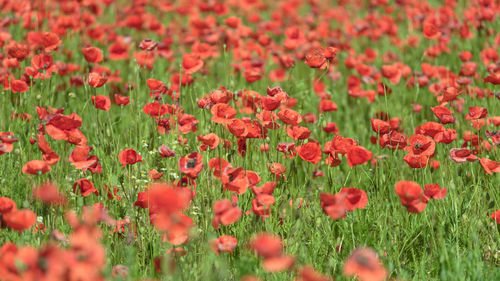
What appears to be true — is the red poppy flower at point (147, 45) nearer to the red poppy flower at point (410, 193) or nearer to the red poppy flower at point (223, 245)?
the red poppy flower at point (223, 245)

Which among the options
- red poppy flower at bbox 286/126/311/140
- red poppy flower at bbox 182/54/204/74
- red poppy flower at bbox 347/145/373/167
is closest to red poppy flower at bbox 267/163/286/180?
red poppy flower at bbox 286/126/311/140

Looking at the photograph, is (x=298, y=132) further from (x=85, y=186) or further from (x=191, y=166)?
(x=85, y=186)

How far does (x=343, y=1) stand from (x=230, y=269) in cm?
473

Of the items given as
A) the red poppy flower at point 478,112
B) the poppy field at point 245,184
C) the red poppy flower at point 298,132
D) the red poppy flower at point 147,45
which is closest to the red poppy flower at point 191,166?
the poppy field at point 245,184

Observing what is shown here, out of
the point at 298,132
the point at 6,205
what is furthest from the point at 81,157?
the point at 298,132

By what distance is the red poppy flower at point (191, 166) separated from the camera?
1846mm

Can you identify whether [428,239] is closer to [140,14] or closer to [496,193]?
[496,193]

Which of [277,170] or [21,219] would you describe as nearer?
A: [21,219]

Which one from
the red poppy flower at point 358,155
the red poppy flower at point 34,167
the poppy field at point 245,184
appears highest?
the red poppy flower at point 34,167

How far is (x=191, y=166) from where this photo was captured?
6.20ft

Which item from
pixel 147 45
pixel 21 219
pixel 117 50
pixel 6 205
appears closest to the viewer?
pixel 21 219

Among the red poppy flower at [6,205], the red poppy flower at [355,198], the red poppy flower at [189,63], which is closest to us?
the red poppy flower at [6,205]

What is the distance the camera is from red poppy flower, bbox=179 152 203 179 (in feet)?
6.06

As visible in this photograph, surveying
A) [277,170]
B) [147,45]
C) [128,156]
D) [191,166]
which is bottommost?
[277,170]
